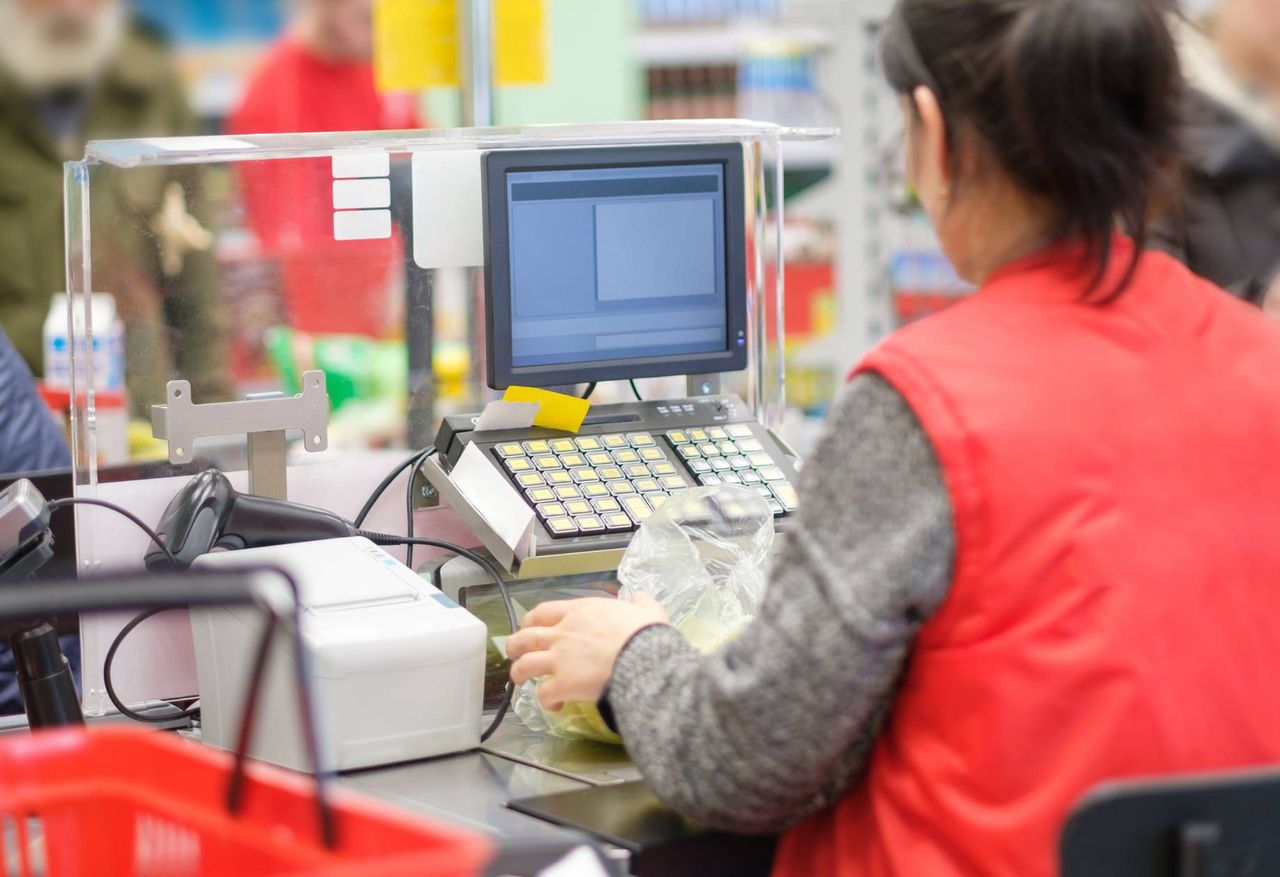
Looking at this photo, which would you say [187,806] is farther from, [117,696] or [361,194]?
[361,194]

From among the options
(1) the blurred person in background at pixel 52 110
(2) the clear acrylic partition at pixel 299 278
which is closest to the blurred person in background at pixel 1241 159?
(2) the clear acrylic partition at pixel 299 278

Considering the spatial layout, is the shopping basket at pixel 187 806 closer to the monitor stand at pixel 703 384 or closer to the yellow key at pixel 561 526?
the yellow key at pixel 561 526

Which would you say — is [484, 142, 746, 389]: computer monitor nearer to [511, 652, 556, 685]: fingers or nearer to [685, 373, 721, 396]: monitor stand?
[685, 373, 721, 396]: monitor stand

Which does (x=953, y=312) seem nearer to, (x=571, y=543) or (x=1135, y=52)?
(x=1135, y=52)

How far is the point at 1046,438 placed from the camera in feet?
3.52

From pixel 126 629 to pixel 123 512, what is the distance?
109mm

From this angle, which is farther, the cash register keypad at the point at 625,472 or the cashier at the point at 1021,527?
the cash register keypad at the point at 625,472

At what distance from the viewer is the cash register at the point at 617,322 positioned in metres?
1.67

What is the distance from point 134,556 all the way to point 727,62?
3972 mm

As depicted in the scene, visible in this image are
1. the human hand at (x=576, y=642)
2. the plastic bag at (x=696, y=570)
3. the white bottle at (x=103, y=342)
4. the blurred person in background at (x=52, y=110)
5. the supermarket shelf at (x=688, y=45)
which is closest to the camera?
the human hand at (x=576, y=642)

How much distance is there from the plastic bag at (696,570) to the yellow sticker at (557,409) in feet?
0.56

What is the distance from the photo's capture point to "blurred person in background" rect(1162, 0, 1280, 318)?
2.39 m

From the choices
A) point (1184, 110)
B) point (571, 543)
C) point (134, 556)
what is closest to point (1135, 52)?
point (1184, 110)

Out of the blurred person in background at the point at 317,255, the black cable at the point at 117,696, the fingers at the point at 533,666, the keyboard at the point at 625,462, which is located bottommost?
the black cable at the point at 117,696
